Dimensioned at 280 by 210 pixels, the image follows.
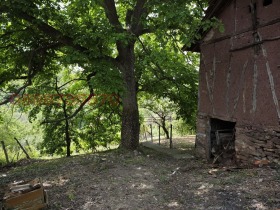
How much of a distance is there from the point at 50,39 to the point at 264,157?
8.29 metres

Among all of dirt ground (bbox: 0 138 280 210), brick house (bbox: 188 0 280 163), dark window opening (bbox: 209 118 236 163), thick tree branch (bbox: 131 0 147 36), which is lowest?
dirt ground (bbox: 0 138 280 210)

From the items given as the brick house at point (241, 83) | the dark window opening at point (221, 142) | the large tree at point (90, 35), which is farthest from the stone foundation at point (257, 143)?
the large tree at point (90, 35)

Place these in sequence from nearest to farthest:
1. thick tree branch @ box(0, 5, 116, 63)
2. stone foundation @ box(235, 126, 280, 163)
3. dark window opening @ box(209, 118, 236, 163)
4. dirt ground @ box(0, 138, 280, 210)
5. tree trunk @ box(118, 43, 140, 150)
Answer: dirt ground @ box(0, 138, 280, 210) < stone foundation @ box(235, 126, 280, 163) < thick tree branch @ box(0, 5, 116, 63) < dark window opening @ box(209, 118, 236, 163) < tree trunk @ box(118, 43, 140, 150)

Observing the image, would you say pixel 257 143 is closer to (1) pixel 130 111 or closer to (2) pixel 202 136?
(2) pixel 202 136

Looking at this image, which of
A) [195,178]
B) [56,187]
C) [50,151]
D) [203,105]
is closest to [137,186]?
[195,178]

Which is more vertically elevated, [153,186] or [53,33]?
[53,33]

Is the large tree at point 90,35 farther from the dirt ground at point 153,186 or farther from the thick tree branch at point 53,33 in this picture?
the dirt ground at point 153,186

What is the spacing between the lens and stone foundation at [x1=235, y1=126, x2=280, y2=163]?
7136 mm

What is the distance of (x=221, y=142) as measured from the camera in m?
9.94

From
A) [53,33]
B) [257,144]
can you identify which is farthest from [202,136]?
[53,33]

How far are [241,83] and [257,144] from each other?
1930 mm

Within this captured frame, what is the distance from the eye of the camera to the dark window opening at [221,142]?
9.50 metres

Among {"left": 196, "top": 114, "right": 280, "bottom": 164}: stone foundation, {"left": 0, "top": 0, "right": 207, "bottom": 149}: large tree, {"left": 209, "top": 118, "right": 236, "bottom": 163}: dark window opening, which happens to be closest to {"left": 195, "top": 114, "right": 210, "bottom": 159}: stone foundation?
{"left": 209, "top": 118, "right": 236, "bottom": 163}: dark window opening

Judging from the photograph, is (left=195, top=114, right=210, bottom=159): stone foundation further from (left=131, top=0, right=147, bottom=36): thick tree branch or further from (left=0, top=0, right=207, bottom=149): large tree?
(left=131, top=0, right=147, bottom=36): thick tree branch
